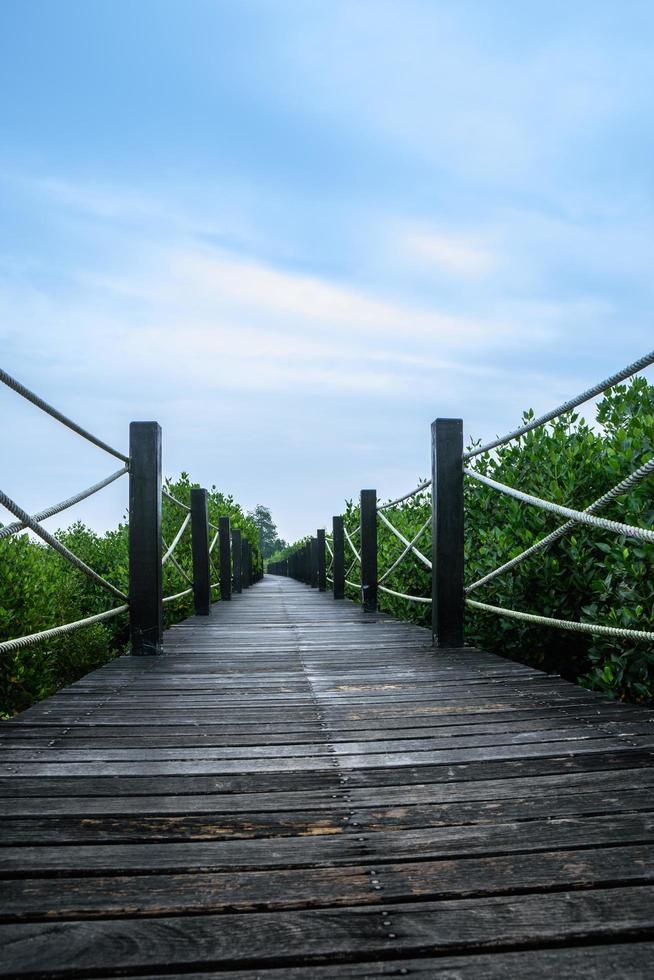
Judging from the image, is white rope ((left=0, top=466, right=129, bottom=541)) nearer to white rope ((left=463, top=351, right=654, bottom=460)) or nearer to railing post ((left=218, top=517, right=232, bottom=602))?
white rope ((left=463, top=351, right=654, bottom=460))

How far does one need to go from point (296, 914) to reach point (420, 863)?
29 cm

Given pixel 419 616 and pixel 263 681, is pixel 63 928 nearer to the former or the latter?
pixel 263 681

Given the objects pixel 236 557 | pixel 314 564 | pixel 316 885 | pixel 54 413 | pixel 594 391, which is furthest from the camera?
pixel 314 564

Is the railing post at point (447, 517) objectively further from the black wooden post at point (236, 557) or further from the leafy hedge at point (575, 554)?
the black wooden post at point (236, 557)

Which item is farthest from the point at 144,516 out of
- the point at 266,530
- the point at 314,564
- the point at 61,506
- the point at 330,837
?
the point at 266,530

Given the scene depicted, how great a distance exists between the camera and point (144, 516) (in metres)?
3.80

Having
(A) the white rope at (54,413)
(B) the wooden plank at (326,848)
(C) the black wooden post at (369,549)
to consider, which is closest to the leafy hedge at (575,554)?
(B) the wooden plank at (326,848)

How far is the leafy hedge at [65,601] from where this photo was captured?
509cm

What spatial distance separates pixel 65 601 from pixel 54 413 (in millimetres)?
7070

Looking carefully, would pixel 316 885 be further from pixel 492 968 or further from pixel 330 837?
pixel 492 968

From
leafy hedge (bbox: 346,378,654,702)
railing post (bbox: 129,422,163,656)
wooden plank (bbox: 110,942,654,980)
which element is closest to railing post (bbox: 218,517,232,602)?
leafy hedge (bbox: 346,378,654,702)

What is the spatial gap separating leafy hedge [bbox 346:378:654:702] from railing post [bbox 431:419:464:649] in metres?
0.39

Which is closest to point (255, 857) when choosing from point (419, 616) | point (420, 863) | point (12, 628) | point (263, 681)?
point (420, 863)

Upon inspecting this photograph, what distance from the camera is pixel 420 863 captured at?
1302mm
